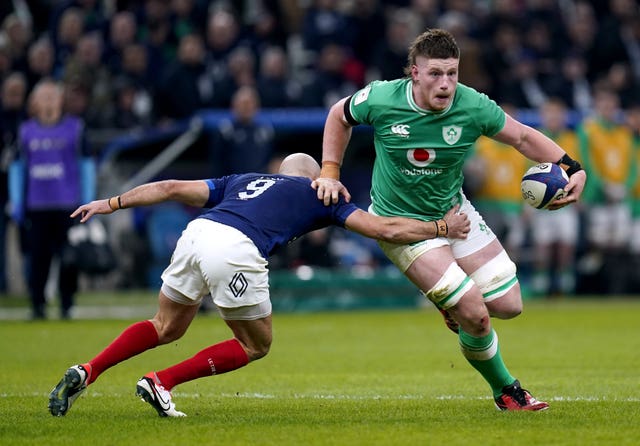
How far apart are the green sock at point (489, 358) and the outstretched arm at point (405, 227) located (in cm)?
65

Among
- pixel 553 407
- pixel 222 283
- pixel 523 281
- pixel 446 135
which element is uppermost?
pixel 446 135

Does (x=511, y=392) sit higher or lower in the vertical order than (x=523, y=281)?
higher

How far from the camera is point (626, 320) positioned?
15.9 metres

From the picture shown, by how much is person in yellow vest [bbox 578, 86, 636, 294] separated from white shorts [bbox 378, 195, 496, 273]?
37.7ft

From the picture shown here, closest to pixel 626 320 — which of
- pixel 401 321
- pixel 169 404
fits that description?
pixel 401 321

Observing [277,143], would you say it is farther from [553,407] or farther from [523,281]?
[553,407]

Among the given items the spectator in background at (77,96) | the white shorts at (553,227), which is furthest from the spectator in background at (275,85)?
the white shorts at (553,227)

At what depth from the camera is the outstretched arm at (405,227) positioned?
7.88 m

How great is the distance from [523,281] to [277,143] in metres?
4.25

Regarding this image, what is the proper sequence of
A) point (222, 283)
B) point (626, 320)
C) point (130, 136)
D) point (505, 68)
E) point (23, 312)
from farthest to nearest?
point (505, 68), point (130, 136), point (23, 312), point (626, 320), point (222, 283)

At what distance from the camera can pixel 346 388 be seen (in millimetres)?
9625

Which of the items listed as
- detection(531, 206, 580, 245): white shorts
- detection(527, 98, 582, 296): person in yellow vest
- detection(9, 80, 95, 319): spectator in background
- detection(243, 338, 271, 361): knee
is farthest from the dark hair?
detection(531, 206, 580, 245): white shorts

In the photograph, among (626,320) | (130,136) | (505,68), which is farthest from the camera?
(505,68)

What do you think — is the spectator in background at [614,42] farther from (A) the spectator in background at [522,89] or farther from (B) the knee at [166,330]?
(B) the knee at [166,330]
